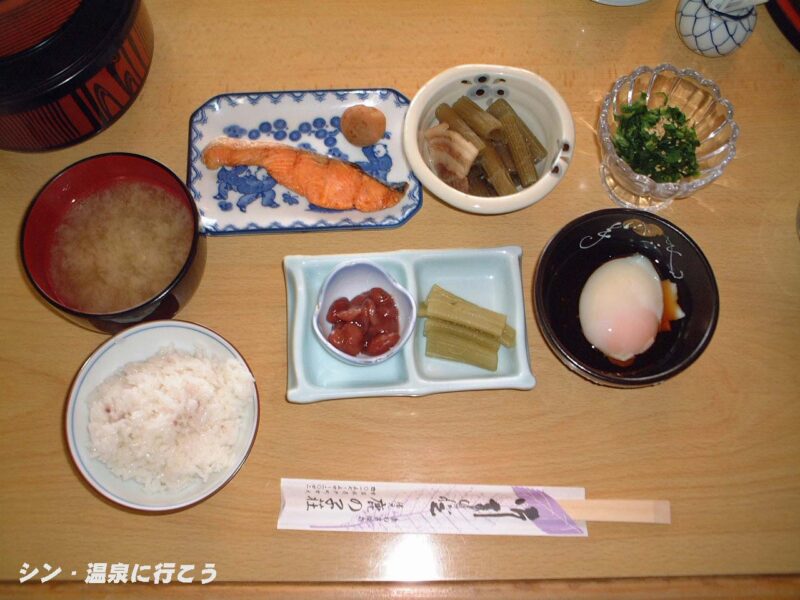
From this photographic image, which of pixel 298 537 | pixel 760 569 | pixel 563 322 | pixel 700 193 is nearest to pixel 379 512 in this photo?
pixel 298 537

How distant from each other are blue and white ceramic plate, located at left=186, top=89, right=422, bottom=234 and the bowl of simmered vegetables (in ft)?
0.43

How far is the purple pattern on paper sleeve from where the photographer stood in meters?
1.34

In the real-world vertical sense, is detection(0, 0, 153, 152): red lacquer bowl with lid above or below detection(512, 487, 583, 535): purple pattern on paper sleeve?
above

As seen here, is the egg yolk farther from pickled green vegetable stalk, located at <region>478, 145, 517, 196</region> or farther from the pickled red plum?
the pickled red plum

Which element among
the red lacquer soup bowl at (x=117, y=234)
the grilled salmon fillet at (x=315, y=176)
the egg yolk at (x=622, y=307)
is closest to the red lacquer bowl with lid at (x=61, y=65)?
the red lacquer soup bowl at (x=117, y=234)

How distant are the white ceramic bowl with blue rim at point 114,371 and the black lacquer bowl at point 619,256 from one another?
0.72 meters

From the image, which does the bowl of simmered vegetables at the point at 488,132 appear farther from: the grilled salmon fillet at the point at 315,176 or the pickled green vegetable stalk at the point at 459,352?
the pickled green vegetable stalk at the point at 459,352

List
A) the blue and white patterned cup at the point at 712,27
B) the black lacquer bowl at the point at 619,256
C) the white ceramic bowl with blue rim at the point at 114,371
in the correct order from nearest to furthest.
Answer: the white ceramic bowl with blue rim at the point at 114,371 → the black lacquer bowl at the point at 619,256 → the blue and white patterned cup at the point at 712,27

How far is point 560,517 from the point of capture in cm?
134

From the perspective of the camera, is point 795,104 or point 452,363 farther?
point 795,104

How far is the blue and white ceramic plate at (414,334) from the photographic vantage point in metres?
1.34

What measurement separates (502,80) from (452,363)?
0.71m

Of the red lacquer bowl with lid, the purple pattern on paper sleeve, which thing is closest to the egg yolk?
the purple pattern on paper sleeve

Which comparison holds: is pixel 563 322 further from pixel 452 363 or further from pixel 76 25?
pixel 76 25
